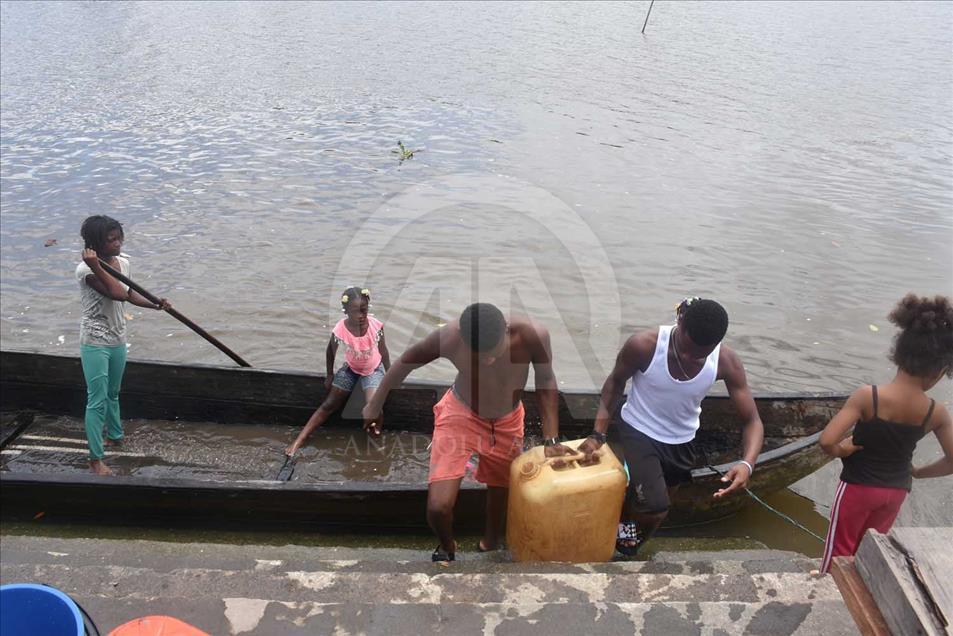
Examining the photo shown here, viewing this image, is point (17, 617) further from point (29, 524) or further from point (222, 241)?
point (222, 241)

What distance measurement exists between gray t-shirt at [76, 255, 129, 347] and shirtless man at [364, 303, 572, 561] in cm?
230

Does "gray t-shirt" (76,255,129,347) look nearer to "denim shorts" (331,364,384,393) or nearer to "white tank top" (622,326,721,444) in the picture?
"denim shorts" (331,364,384,393)

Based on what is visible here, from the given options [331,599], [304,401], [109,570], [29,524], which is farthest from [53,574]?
[304,401]

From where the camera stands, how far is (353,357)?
18.5ft

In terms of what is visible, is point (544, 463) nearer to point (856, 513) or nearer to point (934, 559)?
point (856, 513)

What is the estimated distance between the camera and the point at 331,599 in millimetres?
2801

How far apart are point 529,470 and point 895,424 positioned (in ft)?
5.84

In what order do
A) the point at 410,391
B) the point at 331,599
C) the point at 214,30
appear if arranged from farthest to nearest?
the point at 214,30, the point at 410,391, the point at 331,599

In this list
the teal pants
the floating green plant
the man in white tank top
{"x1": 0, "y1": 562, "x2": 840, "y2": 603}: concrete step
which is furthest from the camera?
the floating green plant

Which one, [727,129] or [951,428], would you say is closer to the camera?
[951,428]

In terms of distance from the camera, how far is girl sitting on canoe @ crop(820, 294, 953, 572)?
3.16 meters

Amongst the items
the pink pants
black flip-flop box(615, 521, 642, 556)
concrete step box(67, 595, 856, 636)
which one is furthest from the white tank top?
concrete step box(67, 595, 856, 636)

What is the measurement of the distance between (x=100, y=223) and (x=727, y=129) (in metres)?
15.3

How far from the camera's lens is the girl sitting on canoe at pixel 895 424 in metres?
3.16
